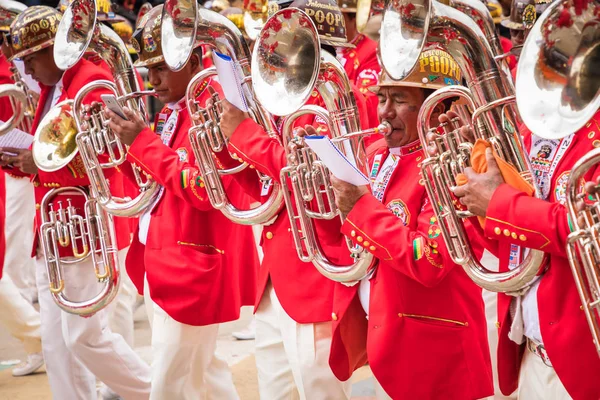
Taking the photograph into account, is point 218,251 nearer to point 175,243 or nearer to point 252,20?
point 175,243

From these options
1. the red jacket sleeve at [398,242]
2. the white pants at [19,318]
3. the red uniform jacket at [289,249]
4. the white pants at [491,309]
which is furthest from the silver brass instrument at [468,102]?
the white pants at [19,318]

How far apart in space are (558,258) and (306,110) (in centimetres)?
112

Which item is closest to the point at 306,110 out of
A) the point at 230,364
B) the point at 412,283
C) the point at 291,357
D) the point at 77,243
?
the point at 412,283

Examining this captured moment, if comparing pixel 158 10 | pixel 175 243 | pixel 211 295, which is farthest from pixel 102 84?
pixel 211 295

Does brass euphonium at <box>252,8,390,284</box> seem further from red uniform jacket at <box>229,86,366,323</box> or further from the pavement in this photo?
the pavement

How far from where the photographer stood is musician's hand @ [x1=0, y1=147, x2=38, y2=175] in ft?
16.8

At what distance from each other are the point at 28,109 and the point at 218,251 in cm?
207

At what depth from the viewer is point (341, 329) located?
3.52 meters

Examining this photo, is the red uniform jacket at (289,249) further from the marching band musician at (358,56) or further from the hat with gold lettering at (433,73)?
the marching band musician at (358,56)

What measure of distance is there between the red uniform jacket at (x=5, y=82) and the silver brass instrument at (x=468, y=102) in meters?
3.66

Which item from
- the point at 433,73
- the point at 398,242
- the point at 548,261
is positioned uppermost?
the point at 433,73

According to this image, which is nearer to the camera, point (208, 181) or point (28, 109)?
point (208, 181)

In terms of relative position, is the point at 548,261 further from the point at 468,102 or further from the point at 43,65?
the point at 43,65

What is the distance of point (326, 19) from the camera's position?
3.93 metres
